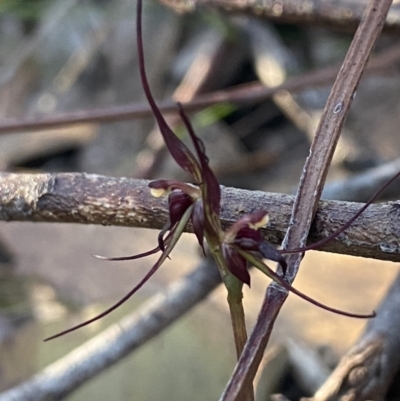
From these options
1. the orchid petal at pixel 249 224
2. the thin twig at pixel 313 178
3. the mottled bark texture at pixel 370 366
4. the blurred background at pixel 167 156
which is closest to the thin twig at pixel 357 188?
the blurred background at pixel 167 156

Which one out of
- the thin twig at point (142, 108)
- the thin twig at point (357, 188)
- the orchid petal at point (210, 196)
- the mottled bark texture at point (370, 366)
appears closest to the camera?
the orchid petal at point (210, 196)

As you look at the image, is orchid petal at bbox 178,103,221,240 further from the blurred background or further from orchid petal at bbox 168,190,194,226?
the blurred background

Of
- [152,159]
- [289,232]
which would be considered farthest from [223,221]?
[152,159]

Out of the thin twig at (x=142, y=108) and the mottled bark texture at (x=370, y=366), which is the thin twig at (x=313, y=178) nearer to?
the mottled bark texture at (x=370, y=366)

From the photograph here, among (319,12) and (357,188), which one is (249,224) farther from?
(319,12)

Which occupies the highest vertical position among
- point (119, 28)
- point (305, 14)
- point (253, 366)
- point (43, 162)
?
point (119, 28)

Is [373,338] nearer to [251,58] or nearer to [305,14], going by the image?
[305,14]
